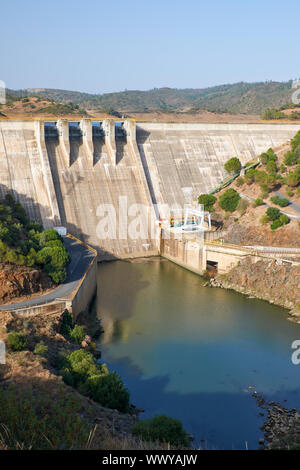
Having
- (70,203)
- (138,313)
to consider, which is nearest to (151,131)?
(70,203)

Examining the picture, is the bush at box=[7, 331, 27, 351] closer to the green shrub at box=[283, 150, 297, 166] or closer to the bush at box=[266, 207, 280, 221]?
the bush at box=[266, 207, 280, 221]

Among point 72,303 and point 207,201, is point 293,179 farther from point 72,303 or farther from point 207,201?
point 72,303

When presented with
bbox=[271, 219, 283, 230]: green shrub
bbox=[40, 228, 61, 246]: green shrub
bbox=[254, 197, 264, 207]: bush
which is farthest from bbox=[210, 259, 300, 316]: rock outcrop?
bbox=[40, 228, 61, 246]: green shrub

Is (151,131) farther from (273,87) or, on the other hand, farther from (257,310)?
(273,87)

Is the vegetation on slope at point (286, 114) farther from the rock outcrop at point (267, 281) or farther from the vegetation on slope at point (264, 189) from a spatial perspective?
the rock outcrop at point (267, 281)

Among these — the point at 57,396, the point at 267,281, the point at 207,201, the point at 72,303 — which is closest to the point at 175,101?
the point at 207,201
